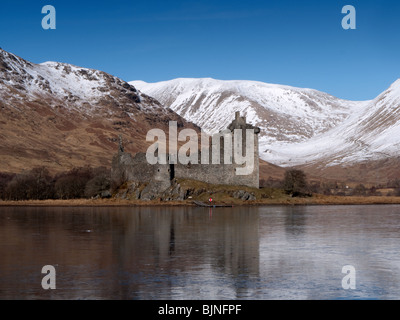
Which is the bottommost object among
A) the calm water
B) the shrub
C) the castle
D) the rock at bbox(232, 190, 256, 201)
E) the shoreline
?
the calm water

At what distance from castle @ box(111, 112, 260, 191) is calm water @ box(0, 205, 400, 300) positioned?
952 inches

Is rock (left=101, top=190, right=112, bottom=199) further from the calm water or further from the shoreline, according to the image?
the calm water

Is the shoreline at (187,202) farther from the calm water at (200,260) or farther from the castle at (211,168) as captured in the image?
the calm water at (200,260)

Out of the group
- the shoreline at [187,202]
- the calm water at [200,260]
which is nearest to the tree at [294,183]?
the shoreline at [187,202]

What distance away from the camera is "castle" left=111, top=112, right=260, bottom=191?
206 ft

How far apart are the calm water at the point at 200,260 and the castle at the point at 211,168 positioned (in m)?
24.2

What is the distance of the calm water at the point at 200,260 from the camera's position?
56.5 feet

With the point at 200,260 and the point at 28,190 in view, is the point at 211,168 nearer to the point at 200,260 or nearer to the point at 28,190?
the point at 28,190

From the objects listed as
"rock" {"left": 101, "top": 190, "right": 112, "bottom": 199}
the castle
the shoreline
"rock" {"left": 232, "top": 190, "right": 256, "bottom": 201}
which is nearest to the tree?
the shoreline

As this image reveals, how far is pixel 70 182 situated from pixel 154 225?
136 feet

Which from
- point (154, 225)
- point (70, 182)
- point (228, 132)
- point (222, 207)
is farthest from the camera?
point (70, 182)
